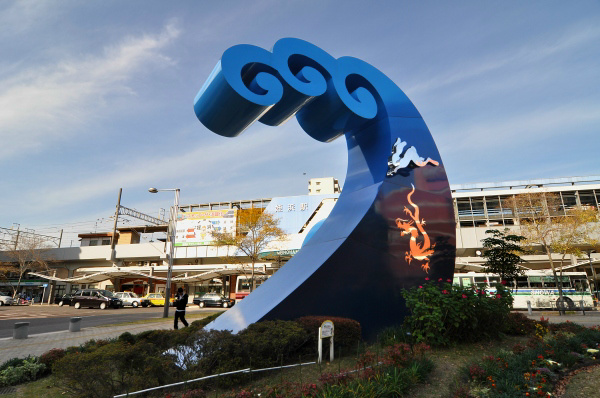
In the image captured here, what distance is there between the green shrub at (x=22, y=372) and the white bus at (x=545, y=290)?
19907mm

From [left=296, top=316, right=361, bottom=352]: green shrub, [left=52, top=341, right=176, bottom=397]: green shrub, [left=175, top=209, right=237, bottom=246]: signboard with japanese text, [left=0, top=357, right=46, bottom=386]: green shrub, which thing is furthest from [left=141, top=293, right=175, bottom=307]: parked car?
[left=296, top=316, right=361, bottom=352]: green shrub

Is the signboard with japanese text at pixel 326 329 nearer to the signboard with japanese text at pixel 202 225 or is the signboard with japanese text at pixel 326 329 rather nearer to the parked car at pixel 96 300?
the parked car at pixel 96 300

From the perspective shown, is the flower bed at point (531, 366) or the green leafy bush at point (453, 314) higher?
the green leafy bush at point (453, 314)

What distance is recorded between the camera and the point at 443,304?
678 cm

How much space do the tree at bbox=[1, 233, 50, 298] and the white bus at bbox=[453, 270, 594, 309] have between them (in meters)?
48.7

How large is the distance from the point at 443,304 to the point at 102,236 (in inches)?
2503

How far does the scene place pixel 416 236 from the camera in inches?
332

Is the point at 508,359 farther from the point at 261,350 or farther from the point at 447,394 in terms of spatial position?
the point at 261,350

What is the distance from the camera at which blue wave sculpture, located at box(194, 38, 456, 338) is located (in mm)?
7121

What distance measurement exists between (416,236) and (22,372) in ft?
26.4

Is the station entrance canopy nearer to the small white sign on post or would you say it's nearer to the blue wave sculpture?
the blue wave sculpture

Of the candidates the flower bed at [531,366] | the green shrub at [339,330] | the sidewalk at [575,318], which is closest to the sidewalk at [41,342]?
the green shrub at [339,330]

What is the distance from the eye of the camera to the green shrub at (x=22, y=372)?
6430mm

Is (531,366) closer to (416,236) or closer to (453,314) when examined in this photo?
(453,314)
